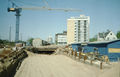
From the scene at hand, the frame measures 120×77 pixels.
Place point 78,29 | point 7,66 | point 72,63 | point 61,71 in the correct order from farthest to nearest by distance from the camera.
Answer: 1. point 78,29
2. point 72,63
3. point 61,71
4. point 7,66

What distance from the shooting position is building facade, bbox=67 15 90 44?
7838 cm

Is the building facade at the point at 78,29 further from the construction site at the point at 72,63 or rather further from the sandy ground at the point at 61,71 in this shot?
the sandy ground at the point at 61,71

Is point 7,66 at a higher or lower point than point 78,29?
lower

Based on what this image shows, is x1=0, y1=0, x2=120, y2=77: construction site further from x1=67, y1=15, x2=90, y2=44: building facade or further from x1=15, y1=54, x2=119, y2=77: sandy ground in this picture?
x1=67, y1=15, x2=90, y2=44: building facade

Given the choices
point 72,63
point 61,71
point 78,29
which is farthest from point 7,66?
point 78,29

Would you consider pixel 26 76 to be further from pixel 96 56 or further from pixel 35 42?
pixel 35 42

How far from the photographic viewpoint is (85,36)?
257 ft

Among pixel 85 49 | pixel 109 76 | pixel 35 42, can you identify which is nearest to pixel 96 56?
pixel 85 49

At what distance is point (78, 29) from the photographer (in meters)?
79.4

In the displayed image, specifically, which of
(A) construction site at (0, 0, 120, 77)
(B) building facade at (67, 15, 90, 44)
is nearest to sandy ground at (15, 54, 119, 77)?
(A) construction site at (0, 0, 120, 77)

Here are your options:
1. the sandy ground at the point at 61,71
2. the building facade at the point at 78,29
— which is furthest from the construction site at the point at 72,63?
the building facade at the point at 78,29

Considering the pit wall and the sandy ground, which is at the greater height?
the pit wall

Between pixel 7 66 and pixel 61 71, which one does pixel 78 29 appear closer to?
pixel 61 71

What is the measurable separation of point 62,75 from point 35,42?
50.6 metres
